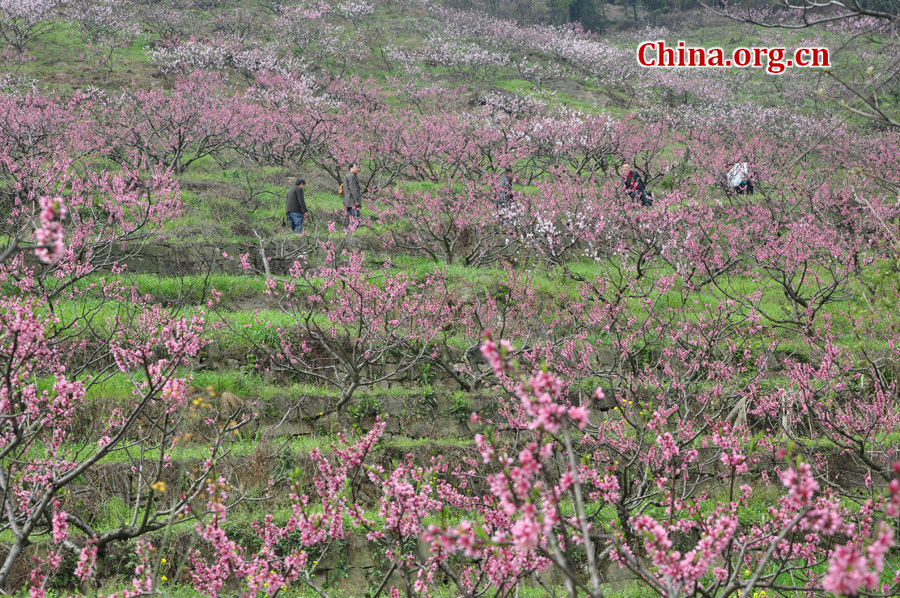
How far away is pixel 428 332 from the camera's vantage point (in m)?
10.4

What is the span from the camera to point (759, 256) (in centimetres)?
1289

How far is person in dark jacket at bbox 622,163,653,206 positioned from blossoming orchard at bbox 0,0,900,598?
0.18m

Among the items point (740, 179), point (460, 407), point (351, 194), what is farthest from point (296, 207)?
point (740, 179)

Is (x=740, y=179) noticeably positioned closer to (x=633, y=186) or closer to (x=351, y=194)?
(x=633, y=186)

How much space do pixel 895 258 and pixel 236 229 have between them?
15069 mm

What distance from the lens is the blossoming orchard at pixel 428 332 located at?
12.3 feet

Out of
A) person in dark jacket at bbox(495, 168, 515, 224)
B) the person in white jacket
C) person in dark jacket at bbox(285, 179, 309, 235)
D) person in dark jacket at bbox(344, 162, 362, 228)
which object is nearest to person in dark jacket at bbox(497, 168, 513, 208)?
person in dark jacket at bbox(495, 168, 515, 224)

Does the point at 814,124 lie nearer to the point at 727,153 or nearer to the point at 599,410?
the point at 727,153

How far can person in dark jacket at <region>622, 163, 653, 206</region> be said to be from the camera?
17566 mm

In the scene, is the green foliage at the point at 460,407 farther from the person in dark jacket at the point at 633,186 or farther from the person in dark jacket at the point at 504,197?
the person in dark jacket at the point at 633,186

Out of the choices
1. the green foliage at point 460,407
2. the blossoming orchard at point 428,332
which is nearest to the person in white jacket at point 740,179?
the blossoming orchard at point 428,332

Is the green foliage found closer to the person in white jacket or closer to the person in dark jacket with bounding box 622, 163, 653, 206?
the person in dark jacket with bounding box 622, 163, 653, 206

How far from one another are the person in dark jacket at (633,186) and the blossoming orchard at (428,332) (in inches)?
6.9

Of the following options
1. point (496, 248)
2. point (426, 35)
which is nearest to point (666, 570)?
point (496, 248)
